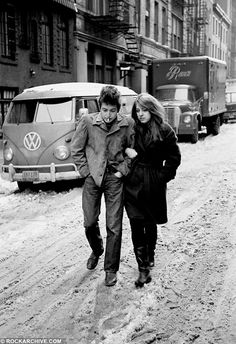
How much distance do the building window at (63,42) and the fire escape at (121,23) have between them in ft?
7.68

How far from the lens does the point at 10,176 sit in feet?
31.6

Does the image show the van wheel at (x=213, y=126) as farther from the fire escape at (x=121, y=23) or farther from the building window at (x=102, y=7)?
the building window at (x=102, y=7)

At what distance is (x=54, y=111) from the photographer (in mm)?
9789

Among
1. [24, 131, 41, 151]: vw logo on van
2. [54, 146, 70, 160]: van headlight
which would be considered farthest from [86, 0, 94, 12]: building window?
[54, 146, 70, 160]: van headlight

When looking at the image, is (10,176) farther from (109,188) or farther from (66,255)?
(109,188)

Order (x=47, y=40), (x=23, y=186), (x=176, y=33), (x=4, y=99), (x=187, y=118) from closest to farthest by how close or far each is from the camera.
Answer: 1. (x=23, y=186)
2. (x=187, y=118)
3. (x=4, y=99)
4. (x=47, y=40)
5. (x=176, y=33)

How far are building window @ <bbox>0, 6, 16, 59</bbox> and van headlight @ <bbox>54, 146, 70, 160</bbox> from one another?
9.50m

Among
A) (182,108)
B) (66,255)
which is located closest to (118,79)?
(182,108)

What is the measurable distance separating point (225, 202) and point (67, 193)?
3215 mm

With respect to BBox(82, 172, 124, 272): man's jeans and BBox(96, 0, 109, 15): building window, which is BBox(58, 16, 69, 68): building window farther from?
BBox(82, 172, 124, 272): man's jeans

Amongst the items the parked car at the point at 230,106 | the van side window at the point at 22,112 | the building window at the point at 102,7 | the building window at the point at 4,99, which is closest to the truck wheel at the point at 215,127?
the parked car at the point at 230,106

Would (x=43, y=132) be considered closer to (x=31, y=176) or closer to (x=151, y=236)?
(x=31, y=176)

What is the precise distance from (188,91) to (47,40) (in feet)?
22.6

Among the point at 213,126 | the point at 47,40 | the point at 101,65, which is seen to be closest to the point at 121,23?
the point at 101,65
